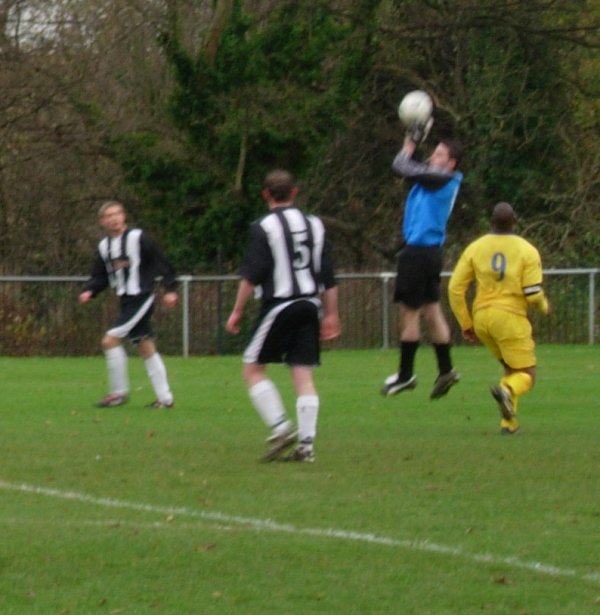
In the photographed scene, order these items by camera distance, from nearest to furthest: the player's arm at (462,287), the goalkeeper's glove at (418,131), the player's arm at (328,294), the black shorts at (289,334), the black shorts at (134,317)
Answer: the black shorts at (289,334) → the player's arm at (328,294) → the player's arm at (462,287) → the goalkeeper's glove at (418,131) → the black shorts at (134,317)

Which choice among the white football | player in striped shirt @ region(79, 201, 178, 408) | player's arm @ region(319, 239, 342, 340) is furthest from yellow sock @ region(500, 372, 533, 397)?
player in striped shirt @ region(79, 201, 178, 408)

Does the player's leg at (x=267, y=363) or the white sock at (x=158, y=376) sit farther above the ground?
the player's leg at (x=267, y=363)

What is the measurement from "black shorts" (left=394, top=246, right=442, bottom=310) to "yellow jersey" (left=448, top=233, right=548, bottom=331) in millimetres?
1040

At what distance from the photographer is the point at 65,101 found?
29.5m

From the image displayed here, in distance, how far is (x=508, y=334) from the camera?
39.5 feet

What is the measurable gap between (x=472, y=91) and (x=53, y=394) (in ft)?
59.7

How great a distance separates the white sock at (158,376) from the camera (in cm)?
1475

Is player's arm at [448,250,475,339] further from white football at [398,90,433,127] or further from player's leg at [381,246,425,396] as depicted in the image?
white football at [398,90,433,127]

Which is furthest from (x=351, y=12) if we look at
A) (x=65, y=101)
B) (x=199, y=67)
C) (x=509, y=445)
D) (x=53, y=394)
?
(x=509, y=445)

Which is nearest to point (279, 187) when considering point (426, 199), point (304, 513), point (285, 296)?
point (285, 296)

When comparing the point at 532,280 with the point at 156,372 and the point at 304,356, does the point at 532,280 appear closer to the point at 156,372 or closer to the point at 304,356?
the point at 304,356

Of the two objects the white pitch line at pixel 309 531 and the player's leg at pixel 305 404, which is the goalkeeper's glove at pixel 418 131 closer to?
the player's leg at pixel 305 404

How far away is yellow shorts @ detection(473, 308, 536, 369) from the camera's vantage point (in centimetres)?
1204

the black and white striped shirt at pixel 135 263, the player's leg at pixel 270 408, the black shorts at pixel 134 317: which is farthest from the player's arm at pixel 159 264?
the player's leg at pixel 270 408
